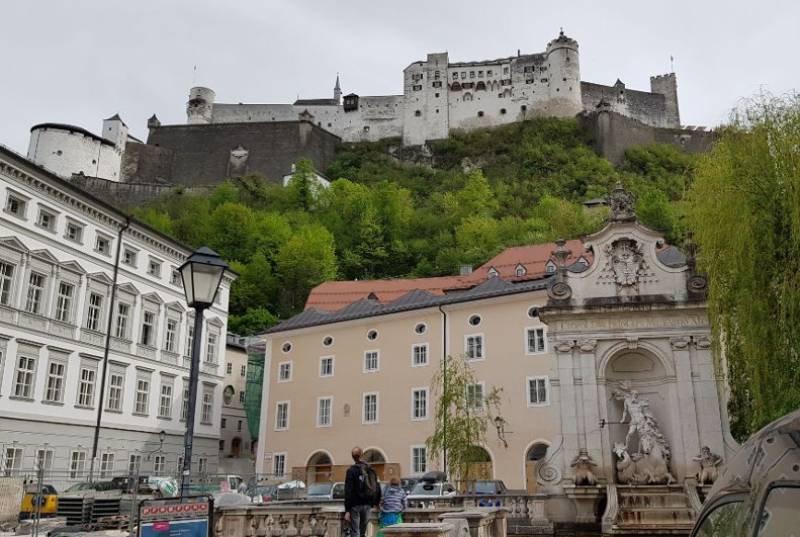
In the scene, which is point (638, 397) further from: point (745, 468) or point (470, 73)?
point (470, 73)

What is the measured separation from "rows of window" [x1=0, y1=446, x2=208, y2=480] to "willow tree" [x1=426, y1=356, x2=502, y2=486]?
34.3 ft

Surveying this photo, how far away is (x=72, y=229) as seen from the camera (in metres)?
31.0

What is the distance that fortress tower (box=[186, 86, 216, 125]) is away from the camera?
106562mm

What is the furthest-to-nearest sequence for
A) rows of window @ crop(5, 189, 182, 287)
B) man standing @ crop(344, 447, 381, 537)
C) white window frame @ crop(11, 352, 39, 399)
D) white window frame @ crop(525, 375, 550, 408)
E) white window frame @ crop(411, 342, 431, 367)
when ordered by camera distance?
1. white window frame @ crop(411, 342, 431, 367)
2. white window frame @ crop(525, 375, 550, 408)
3. rows of window @ crop(5, 189, 182, 287)
4. white window frame @ crop(11, 352, 39, 399)
5. man standing @ crop(344, 447, 381, 537)

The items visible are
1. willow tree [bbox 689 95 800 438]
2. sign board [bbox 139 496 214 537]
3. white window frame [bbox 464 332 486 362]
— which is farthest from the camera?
white window frame [bbox 464 332 486 362]

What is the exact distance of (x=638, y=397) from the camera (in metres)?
17.6

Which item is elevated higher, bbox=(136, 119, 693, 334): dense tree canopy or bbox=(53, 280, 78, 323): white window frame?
bbox=(136, 119, 693, 334): dense tree canopy

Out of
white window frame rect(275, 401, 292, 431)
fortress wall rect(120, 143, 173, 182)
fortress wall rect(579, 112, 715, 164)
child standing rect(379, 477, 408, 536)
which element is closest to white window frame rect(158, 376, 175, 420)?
white window frame rect(275, 401, 292, 431)

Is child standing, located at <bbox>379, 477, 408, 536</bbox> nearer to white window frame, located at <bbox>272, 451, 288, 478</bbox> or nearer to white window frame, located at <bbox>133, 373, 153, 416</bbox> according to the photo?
white window frame, located at <bbox>133, 373, 153, 416</bbox>

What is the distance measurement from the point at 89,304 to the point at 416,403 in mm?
15524

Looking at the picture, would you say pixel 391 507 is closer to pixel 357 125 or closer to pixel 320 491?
pixel 320 491

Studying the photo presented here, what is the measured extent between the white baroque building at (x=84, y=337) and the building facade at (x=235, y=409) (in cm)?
748

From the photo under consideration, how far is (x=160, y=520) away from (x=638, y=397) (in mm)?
12704

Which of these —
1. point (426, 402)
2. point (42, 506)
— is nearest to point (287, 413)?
point (426, 402)
